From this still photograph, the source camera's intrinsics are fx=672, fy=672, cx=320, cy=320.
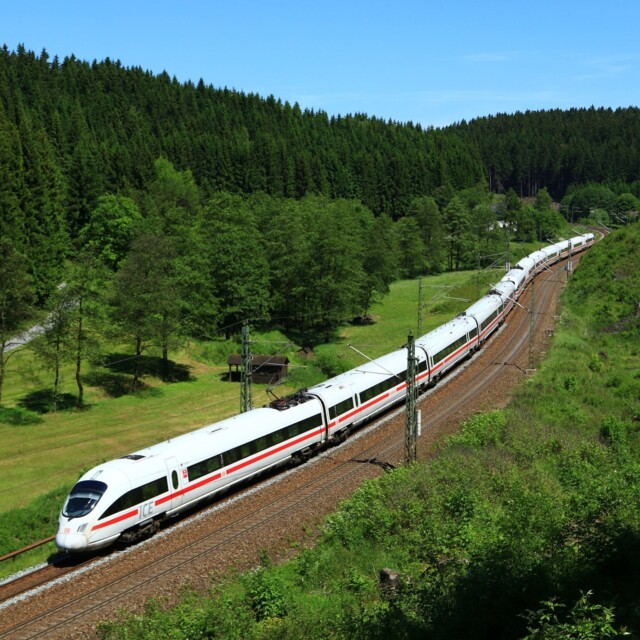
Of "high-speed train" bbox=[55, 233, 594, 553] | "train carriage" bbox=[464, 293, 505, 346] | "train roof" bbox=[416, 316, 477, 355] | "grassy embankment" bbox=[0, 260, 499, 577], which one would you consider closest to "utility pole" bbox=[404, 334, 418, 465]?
"high-speed train" bbox=[55, 233, 594, 553]

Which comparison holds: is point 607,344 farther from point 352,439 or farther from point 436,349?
point 352,439

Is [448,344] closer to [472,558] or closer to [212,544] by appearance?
[212,544]

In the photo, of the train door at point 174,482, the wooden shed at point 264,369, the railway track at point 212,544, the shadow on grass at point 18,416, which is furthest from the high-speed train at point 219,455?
the shadow on grass at point 18,416

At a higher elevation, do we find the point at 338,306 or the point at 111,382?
the point at 338,306

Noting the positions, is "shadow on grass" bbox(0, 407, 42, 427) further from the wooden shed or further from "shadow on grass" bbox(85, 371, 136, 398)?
the wooden shed

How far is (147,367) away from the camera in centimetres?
6191

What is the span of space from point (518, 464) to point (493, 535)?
33.1 ft

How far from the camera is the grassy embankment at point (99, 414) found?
32.8m

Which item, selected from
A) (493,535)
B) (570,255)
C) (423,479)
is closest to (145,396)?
(423,479)

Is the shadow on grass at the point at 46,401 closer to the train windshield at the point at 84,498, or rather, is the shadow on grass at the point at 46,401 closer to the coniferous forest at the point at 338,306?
the coniferous forest at the point at 338,306

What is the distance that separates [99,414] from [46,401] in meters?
4.37

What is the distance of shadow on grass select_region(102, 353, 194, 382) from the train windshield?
35.3m

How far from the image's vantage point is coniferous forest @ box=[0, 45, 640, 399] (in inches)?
2489

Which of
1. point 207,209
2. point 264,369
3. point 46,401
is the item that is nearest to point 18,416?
point 46,401
